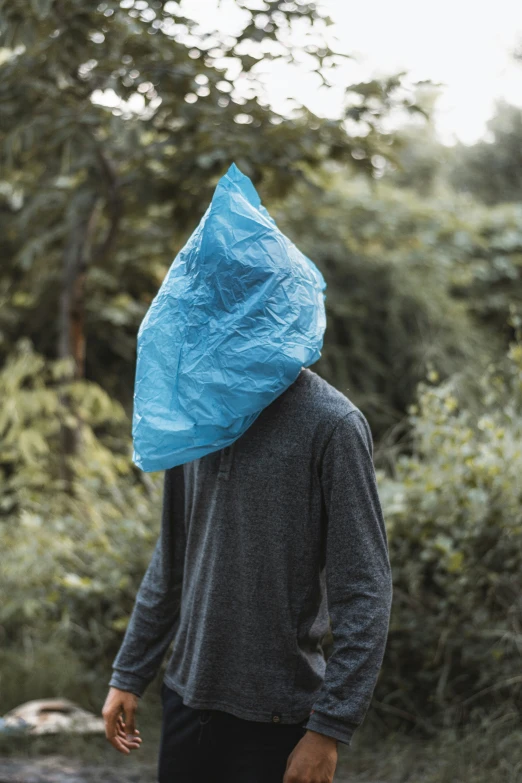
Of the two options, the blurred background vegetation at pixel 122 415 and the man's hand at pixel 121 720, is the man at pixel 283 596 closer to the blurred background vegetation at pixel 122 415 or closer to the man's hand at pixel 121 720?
the man's hand at pixel 121 720

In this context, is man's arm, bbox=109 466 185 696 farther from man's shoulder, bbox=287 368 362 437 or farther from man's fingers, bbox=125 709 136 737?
man's shoulder, bbox=287 368 362 437

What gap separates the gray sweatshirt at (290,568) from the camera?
51.9 inches

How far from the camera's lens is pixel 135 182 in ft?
12.1

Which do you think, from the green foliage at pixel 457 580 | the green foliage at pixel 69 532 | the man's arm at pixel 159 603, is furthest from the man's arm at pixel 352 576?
the green foliage at pixel 69 532

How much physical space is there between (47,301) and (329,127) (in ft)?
10.3

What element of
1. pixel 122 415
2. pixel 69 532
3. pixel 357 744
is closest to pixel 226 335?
pixel 357 744

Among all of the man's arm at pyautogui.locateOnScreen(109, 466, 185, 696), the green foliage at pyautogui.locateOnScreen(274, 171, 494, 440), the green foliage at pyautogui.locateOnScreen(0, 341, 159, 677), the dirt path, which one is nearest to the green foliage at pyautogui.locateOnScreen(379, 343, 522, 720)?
the dirt path

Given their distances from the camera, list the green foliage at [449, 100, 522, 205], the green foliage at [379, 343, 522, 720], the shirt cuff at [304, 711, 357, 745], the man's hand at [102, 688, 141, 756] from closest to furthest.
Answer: the shirt cuff at [304, 711, 357, 745], the man's hand at [102, 688, 141, 756], the green foliage at [379, 343, 522, 720], the green foliage at [449, 100, 522, 205]

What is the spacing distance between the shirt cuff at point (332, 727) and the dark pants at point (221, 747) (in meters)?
0.15

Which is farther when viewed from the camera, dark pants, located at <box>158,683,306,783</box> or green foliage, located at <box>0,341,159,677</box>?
green foliage, located at <box>0,341,159,677</box>

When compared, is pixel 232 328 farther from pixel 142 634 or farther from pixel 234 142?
pixel 234 142

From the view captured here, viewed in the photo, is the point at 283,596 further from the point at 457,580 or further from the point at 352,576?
the point at 457,580

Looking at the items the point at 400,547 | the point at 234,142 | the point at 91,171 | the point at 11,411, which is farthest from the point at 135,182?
the point at 400,547

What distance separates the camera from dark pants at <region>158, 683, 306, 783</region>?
140cm
